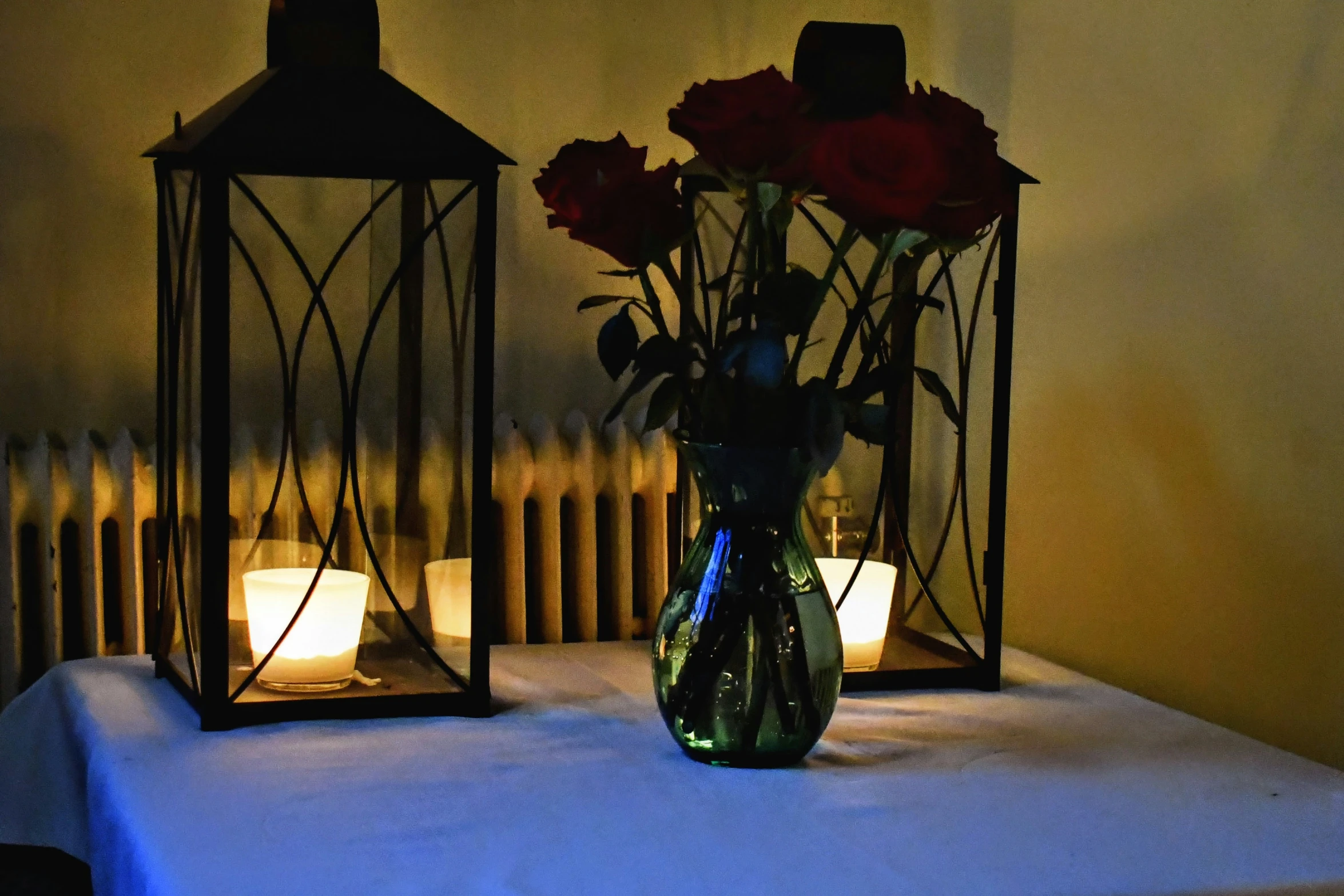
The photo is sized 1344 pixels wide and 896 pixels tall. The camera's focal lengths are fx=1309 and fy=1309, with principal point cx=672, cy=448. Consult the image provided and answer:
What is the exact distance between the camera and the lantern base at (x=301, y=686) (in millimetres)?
1021

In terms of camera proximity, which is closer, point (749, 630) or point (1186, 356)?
point (749, 630)

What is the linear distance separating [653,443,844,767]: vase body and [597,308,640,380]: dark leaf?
0.08 metres

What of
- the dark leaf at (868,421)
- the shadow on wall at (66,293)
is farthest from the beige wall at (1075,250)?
the dark leaf at (868,421)

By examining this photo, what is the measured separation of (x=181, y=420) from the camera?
1059 millimetres

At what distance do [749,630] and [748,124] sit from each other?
34 centimetres

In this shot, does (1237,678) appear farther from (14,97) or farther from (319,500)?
(14,97)

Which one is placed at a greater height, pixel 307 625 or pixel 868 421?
pixel 868 421

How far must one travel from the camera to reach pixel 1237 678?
1.22 meters

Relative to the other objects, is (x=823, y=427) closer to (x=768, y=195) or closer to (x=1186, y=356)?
(x=768, y=195)

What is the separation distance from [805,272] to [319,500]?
0.42 metres

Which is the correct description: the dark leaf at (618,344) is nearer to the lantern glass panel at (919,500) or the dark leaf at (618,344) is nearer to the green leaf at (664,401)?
the green leaf at (664,401)

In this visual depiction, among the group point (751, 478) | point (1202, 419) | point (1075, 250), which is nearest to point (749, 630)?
point (751, 478)

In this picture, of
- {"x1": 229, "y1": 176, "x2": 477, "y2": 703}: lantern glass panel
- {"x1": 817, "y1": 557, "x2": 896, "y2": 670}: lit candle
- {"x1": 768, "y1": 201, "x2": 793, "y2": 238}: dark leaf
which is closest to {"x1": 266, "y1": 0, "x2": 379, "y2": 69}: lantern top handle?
{"x1": 229, "y1": 176, "x2": 477, "y2": 703}: lantern glass panel

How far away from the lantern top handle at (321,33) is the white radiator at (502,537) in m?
0.59
